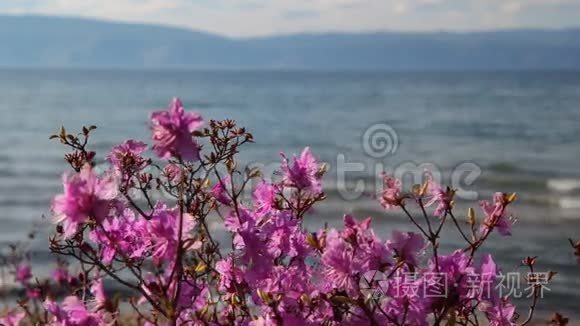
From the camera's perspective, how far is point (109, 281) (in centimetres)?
1050

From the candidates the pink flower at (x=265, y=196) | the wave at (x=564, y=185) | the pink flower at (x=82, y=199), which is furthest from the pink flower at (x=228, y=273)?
the wave at (x=564, y=185)

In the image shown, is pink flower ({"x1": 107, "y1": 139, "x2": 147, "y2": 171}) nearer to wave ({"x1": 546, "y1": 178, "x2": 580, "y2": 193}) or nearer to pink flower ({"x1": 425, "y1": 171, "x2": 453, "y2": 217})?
pink flower ({"x1": 425, "y1": 171, "x2": 453, "y2": 217})

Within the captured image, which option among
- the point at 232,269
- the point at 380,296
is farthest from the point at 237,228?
the point at 380,296

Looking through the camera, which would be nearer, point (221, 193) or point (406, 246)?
point (406, 246)

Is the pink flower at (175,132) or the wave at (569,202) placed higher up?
the pink flower at (175,132)

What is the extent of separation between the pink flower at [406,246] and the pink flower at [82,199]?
2.15ft

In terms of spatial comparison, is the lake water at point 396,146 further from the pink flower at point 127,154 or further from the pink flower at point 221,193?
the pink flower at point 127,154

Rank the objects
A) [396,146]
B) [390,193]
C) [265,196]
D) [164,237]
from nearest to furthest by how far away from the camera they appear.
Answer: [164,237]
[390,193]
[265,196]
[396,146]

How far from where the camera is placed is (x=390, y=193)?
2246 millimetres

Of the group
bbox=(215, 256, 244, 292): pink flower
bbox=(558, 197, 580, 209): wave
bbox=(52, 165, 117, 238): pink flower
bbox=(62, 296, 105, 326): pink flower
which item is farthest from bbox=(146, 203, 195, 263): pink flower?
bbox=(558, 197, 580, 209): wave

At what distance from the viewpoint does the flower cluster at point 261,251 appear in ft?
6.13

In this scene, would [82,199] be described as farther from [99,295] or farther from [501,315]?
[501,315]

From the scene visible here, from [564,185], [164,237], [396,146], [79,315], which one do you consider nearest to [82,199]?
[164,237]

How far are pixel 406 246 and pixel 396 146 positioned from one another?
25.8 meters
